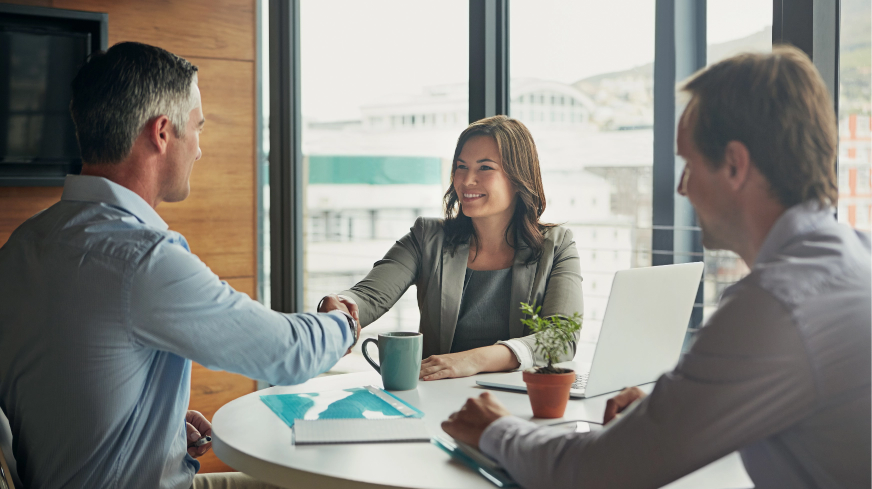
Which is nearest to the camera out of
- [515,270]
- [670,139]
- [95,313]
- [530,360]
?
[95,313]

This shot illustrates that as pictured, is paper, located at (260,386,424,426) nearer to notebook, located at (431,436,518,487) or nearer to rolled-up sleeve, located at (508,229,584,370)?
notebook, located at (431,436,518,487)

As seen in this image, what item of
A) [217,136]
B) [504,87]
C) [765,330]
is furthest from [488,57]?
[765,330]

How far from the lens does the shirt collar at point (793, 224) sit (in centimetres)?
84

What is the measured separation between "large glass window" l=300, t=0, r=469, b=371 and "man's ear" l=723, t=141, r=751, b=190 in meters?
1.97

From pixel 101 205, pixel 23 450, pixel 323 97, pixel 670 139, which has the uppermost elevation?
pixel 323 97

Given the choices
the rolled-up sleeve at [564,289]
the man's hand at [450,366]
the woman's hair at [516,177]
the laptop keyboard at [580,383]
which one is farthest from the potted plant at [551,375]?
the woman's hair at [516,177]

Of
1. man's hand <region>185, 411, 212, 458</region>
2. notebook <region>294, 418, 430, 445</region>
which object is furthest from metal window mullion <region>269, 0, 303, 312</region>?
notebook <region>294, 418, 430, 445</region>

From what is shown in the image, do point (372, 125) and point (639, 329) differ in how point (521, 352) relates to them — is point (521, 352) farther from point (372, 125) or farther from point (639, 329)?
point (372, 125)

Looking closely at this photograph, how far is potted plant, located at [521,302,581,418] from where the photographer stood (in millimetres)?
1211

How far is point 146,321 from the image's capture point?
1106mm

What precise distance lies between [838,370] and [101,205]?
1.11m

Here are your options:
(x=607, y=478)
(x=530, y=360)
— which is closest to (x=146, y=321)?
(x=607, y=478)

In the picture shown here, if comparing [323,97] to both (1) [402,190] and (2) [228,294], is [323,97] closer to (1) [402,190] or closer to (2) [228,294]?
(1) [402,190]

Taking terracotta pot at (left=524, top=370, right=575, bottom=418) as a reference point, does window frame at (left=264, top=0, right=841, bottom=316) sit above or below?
above
